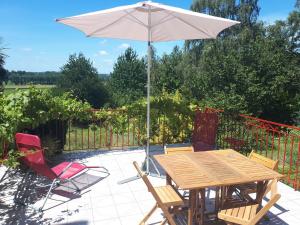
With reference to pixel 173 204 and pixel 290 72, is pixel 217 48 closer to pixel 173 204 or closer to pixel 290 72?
pixel 290 72

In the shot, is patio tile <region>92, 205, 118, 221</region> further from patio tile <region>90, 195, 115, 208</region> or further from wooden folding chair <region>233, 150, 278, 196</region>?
wooden folding chair <region>233, 150, 278, 196</region>

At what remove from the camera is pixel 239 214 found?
3.00 meters

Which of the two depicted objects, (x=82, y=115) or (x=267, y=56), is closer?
(x=82, y=115)

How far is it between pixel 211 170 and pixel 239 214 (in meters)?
0.56

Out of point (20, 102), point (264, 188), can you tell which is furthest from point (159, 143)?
point (264, 188)

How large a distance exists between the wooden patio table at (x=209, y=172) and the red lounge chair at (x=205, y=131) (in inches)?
55.9

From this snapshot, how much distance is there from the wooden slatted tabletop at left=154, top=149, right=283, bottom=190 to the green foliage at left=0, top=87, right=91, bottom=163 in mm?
2381

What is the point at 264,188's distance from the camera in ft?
11.0

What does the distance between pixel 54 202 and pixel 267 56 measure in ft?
47.1

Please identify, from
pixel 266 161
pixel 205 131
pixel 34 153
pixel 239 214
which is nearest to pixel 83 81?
pixel 205 131

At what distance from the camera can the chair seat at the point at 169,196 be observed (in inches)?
121

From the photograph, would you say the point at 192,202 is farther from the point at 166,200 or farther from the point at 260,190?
the point at 260,190

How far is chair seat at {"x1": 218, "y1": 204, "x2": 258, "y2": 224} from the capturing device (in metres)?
2.90

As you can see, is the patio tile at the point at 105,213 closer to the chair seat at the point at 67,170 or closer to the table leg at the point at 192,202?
the chair seat at the point at 67,170
